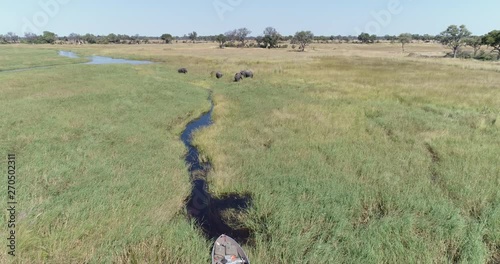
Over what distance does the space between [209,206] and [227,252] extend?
271cm

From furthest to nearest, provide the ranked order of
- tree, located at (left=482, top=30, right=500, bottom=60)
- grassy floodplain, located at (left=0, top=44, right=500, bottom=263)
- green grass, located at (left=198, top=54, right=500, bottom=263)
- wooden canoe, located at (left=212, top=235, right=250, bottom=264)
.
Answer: tree, located at (left=482, top=30, right=500, bottom=60), green grass, located at (left=198, top=54, right=500, bottom=263), grassy floodplain, located at (left=0, top=44, right=500, bottom=263), wooden canoe, located at (left=212, top=235, right=250, bottom=264)

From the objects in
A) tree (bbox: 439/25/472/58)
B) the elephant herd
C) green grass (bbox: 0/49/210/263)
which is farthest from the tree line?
green grass (bbox: 0/49/210/263)

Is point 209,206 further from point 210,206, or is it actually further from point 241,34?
point 241,34

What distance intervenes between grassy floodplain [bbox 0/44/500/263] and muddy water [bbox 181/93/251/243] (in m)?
0.35

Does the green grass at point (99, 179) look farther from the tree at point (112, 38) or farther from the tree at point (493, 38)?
the tree at point (112, 38)

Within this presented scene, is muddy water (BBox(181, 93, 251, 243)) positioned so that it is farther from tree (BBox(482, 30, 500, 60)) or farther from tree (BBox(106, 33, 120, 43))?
tree (BBox(106, 33, 120, 43))

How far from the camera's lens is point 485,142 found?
42.5ft

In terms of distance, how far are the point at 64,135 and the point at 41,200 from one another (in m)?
6.56

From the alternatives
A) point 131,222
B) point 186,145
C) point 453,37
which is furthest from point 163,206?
point 453,37

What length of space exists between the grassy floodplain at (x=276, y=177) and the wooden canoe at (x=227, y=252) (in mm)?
319

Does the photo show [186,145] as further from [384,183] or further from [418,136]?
[418,136]

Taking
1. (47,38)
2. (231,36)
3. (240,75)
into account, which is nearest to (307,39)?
(231,36)

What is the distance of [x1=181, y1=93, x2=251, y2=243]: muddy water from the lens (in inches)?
308

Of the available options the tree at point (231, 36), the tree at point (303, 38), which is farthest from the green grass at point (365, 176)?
the tree at point (231, 36)
